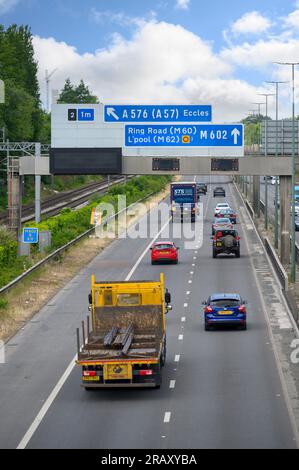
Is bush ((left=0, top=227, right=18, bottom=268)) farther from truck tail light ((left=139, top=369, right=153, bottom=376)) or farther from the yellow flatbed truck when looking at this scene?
truck tail light ((left=139, top=369, right=153, bottom=376))

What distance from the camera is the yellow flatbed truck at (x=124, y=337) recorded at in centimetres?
2859

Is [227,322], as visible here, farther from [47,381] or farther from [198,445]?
[198,445]

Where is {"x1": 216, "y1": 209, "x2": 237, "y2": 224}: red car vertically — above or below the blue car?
above

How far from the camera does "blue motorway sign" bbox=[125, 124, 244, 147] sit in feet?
198

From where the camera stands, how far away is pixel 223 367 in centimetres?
3306

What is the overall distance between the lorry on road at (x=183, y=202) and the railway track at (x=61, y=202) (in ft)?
43.4

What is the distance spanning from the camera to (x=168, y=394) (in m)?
29.1

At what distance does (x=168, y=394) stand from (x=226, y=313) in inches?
448

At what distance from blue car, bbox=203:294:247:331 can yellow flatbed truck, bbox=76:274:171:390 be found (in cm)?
596

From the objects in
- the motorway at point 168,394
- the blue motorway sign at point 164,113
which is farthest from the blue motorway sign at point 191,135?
the motorway at point 168,394

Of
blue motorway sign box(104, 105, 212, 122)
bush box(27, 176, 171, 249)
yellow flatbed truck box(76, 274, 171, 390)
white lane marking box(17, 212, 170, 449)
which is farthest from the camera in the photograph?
bush box(27, 176, 171, 249)

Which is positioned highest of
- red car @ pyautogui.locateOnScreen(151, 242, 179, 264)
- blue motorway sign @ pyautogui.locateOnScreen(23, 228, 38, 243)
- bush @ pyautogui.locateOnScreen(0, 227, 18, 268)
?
blue motorway sign @ pyautogui.locateOnScreen(23, 228, 38, 243)

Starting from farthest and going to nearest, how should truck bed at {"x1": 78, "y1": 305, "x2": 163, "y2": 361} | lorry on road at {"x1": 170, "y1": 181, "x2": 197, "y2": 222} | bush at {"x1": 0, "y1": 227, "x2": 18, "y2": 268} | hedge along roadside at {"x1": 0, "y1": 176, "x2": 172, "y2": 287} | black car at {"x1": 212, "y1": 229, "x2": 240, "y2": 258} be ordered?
lorry on road at {"x1": 170, "y1": 181, "x2": 197, "y2": 222} < black car at {"x1": 212, "y1": 229, "x2": 240, "y2": 258} < bush at {"x1": 0, "y1": 227, "x2": 18, "y2": 268} < hedge along roadside at {"x1": 0, "y1": 176, "x2": 172, "y2": 287} < truck bed at {"x1": 78, "y1": 305, "x2": 163, "y2": 361}

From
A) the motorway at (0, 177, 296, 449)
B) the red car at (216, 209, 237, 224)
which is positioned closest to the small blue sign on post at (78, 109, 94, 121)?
the motorway at (0, 177, 296, 449)
